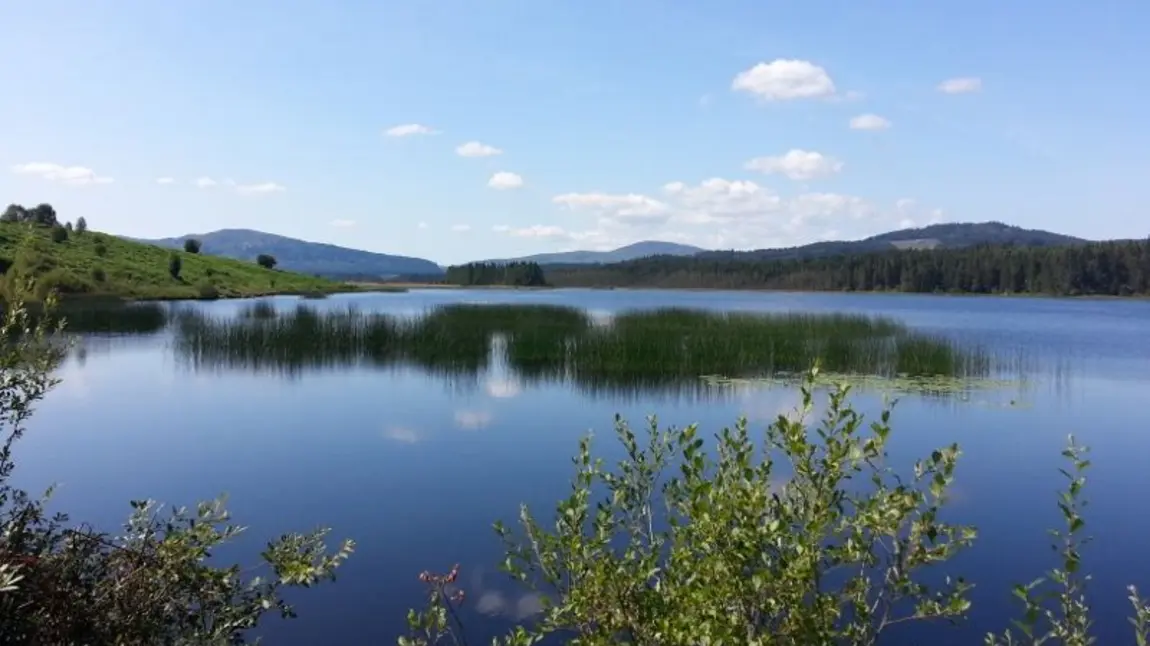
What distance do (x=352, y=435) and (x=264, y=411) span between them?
3.51m

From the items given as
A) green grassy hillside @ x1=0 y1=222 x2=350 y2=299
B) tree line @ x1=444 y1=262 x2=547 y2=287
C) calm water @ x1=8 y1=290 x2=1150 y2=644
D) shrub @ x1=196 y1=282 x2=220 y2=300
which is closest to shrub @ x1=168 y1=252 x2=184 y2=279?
green grassy hillside @ x1=0 y1=222 x2=350 y2=299

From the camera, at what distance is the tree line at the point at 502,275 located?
500 ft

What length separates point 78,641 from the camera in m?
3.65

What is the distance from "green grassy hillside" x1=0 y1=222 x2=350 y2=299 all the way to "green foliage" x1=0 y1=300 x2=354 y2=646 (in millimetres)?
47315

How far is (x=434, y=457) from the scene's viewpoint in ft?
47.6

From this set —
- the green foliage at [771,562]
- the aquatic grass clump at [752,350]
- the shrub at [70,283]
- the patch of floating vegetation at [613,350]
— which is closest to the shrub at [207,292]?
the shrub at [70,283]

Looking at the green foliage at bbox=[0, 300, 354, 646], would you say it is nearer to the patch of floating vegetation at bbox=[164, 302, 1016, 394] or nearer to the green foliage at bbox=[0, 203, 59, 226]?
the patch of floating vegetation at bbox=[164, 302, 1016, 394]

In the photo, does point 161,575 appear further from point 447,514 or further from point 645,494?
point 447,514

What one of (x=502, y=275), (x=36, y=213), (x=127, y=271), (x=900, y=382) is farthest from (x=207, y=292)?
(x=502, y=275)

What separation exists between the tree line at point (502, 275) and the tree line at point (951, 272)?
16.9 m

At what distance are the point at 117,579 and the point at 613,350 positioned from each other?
2367cm

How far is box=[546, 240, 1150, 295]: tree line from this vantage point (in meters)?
107

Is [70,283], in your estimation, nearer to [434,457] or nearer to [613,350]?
[613,350]

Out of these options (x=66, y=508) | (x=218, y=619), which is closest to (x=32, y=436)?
(x=66, y=508)
